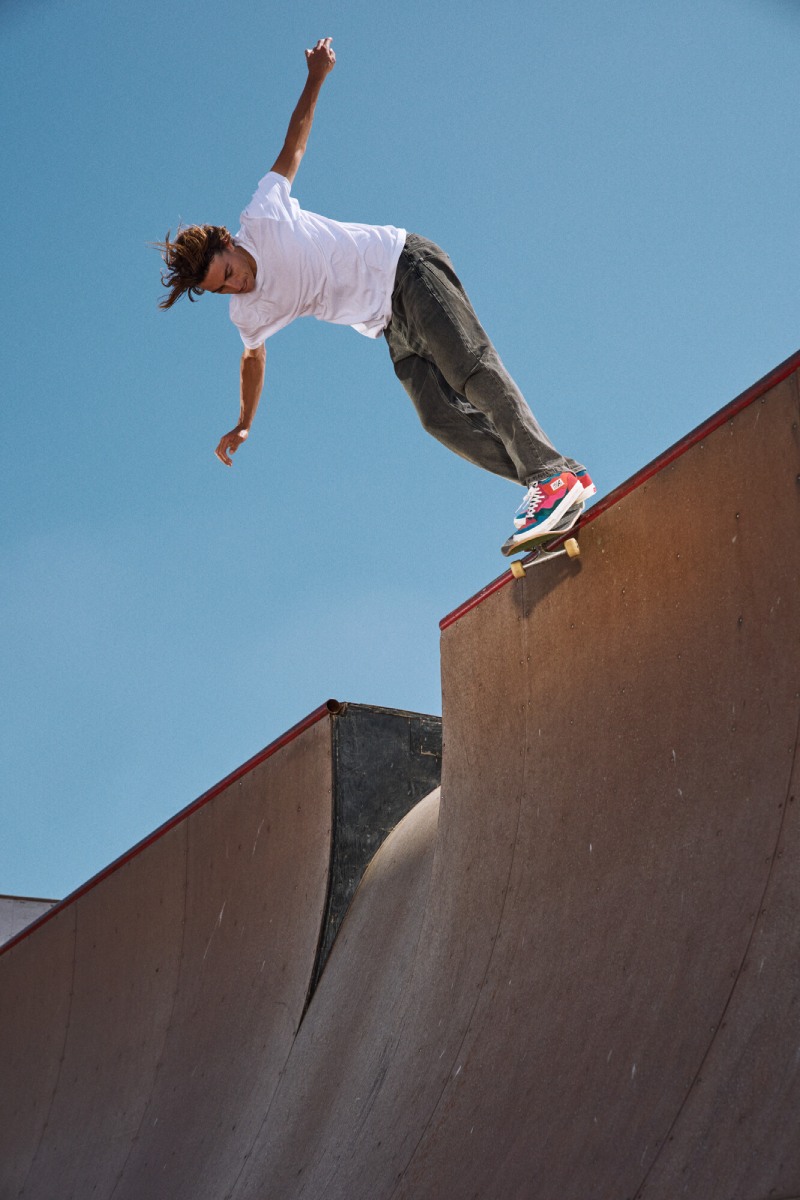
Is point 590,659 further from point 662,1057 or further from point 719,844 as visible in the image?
point 662,1057

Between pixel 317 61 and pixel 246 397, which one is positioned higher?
pixel 317 61

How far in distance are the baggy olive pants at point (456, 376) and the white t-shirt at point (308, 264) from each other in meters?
0.10

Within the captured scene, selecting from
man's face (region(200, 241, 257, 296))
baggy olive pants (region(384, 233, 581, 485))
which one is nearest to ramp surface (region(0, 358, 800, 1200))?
baggy olive pants (region(384, 233, 581, 485))

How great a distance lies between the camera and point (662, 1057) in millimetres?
3143

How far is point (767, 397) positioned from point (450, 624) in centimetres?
225

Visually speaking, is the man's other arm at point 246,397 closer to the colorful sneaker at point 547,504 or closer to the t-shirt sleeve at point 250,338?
the t-shirt sleeve at point 250,338

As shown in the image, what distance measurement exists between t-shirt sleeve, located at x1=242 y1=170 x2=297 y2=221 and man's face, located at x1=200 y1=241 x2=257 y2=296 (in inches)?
7.1

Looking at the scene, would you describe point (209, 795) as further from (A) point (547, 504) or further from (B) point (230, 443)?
(A) point (547, 504)

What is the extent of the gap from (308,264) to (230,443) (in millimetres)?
1067

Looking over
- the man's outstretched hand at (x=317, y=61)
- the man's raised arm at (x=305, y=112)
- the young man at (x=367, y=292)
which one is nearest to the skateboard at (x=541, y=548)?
the young man at (x=367, y=292)

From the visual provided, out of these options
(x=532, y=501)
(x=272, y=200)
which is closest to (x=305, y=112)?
(x=272, y=200)

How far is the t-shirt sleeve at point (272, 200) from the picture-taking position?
187 inches

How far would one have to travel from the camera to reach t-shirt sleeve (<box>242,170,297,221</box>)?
4762 millimetres

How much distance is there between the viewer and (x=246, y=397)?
545 cm
